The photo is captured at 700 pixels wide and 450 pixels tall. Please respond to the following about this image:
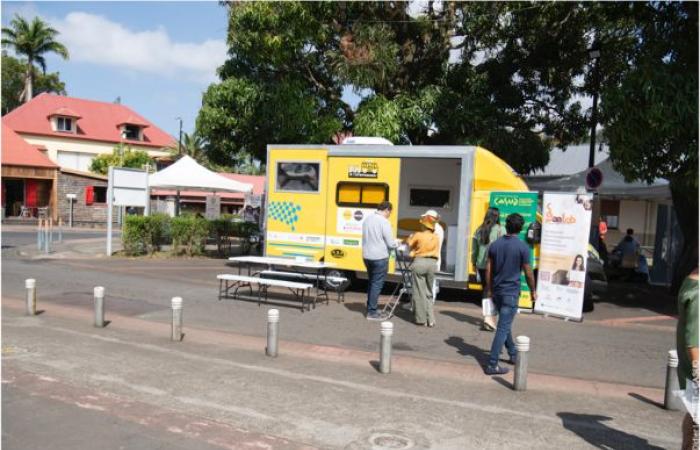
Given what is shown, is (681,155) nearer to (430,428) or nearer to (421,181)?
(421,181)

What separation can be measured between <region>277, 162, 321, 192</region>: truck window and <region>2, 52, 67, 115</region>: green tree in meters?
49.9

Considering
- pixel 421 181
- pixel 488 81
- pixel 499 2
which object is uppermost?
pixel 499 2

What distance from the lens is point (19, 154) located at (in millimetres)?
37375

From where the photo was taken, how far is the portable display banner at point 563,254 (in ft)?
34.2

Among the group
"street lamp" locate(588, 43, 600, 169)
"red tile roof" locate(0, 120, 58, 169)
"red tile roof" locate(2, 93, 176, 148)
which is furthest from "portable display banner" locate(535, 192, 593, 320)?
"red tile roof" locate(2, 93, 176, 148)

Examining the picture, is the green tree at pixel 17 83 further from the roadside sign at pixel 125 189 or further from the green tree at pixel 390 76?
the green tree at pixel 390 76

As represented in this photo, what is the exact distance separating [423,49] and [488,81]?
229 cm

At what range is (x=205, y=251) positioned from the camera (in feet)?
61.8

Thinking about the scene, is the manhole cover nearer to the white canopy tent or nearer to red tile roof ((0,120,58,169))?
the white canopy tent

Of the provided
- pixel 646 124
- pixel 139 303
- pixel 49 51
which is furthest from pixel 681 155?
pixel 49 51

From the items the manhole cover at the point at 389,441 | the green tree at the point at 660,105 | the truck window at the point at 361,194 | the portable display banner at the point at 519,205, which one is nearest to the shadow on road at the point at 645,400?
the manhole cover at the point at 389,441

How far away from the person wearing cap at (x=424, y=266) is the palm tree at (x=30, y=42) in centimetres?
5503

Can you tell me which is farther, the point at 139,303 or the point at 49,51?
the point at 49,51

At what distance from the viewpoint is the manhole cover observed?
15.4 ft
